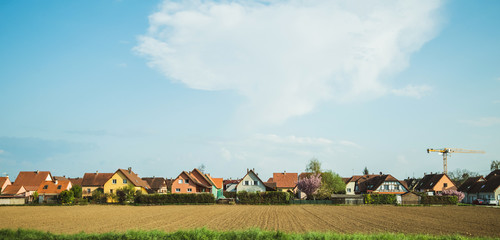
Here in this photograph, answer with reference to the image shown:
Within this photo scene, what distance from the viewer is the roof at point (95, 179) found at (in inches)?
3526

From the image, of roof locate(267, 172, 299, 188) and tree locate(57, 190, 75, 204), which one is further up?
roof locate(267, 172, 299, 188)

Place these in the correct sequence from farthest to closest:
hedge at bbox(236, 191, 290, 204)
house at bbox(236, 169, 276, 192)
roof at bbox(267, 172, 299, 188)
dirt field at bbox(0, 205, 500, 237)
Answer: roof at bbox(267, 172, 299, 188) < house at bbox(236, 169, 276, 192) < hedge at bbox(236, 191, 290, 204) < dirt field at bbox(0, 205, 500, 237)

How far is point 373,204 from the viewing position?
70938mm

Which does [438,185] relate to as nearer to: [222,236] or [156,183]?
[156,183]

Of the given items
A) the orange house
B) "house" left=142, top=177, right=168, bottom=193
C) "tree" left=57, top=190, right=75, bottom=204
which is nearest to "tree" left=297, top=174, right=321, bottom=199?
the orange house

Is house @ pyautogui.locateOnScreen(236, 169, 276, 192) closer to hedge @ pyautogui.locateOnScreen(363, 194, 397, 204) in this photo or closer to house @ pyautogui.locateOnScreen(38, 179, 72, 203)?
hedge @ pyautogui.locateOnScreen(363, 194, 397, 204)

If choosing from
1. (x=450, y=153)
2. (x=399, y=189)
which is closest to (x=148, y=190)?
(x=399, y=189)

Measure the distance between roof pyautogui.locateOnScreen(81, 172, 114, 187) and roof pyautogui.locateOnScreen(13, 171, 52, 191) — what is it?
33.0 feet

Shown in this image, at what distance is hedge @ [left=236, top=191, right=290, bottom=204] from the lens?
71.2m

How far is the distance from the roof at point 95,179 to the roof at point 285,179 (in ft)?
135

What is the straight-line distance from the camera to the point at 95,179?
90750 millimetres

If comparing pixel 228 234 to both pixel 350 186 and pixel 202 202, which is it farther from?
pixel 350 186

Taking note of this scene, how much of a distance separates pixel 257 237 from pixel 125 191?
5849cm

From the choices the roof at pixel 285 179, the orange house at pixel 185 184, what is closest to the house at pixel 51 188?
the orange house at pixel 185 184
